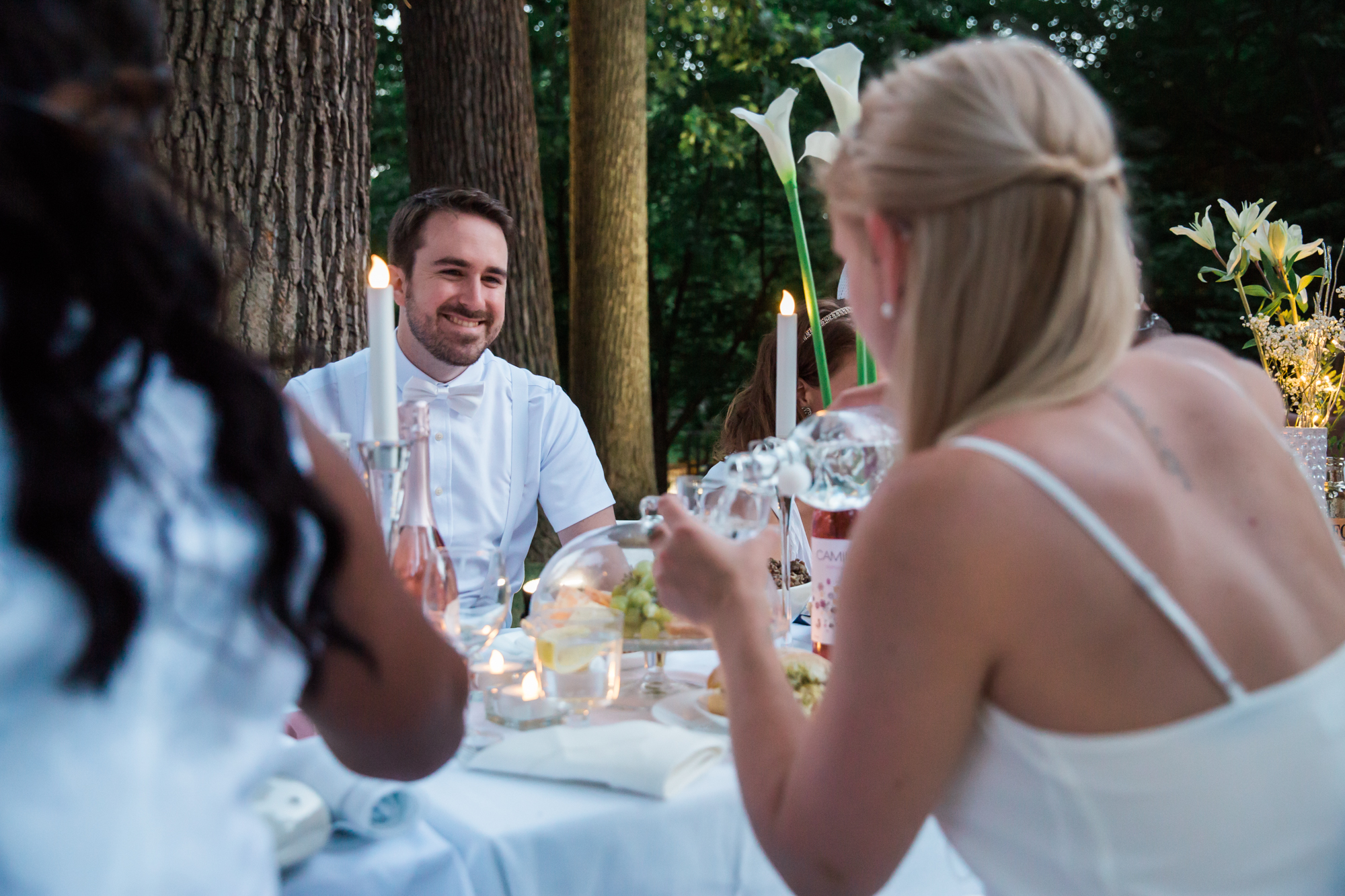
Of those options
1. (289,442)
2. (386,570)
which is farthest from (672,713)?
(289,442)

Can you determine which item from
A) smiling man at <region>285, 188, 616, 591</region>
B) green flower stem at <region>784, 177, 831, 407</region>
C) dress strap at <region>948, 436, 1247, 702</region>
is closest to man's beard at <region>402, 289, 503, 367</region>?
smiling man at <region>285, 188, 616, 591</region>

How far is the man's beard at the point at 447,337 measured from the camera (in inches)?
125

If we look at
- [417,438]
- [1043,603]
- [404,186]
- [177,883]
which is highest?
[404,186]

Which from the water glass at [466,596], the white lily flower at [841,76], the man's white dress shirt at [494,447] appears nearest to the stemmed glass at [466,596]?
the water glass at [466,596]

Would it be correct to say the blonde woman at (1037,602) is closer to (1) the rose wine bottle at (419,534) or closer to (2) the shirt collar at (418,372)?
(1) the rose wine bottle at (419,534)

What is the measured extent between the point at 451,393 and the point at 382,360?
1713 mm

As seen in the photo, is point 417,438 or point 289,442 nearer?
point 289,442

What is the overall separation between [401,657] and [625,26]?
6077mm

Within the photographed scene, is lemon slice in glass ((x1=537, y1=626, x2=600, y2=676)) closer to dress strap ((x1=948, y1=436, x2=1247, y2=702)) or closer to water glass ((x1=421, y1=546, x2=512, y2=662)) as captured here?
water glass ((x1=421, y1=546, x2=512, y2=662))

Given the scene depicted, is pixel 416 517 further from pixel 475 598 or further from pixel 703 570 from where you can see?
pixel 703 570

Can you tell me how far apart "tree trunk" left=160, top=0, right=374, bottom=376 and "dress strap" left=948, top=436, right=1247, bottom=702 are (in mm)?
2310

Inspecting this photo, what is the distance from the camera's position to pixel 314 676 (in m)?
0.87

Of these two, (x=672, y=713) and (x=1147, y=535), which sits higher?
(x=1147, y=535)

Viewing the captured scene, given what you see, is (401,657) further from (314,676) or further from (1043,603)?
(1043,603)
